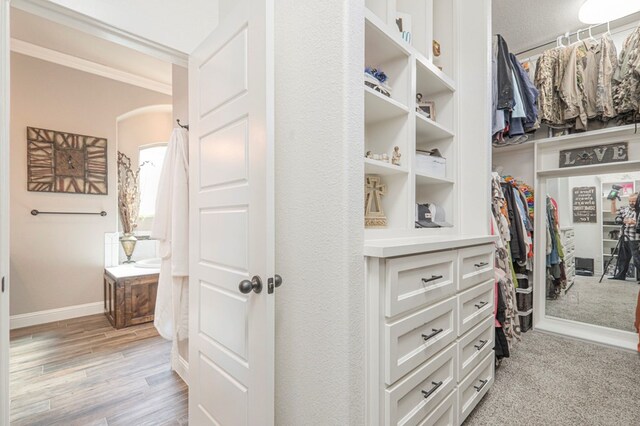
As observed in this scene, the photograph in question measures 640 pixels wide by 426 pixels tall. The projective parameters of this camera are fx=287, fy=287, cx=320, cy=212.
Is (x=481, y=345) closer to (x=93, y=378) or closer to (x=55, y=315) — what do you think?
(x=93, y=378)

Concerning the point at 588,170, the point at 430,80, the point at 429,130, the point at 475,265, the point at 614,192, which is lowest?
the point at 475,265

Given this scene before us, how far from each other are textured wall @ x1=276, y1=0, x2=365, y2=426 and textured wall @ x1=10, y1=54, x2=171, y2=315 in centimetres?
341

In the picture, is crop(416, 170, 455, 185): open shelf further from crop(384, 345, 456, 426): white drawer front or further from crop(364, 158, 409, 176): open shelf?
crop(384, 345, 456, 426): white drawer front

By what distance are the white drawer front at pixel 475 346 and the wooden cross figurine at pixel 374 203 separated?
0.71 meters

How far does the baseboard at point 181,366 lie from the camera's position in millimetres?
2090

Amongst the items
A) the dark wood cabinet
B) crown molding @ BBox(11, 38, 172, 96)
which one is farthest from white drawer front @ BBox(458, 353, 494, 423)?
crown molding @ BBox(11, 38, 172, 96)

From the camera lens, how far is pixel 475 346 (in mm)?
1591

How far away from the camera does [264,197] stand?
102 cm

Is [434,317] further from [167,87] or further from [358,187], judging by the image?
[167,87]

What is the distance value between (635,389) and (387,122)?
2388mm

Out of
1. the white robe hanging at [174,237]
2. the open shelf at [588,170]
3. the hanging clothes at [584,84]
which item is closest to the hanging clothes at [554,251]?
the open shelf at [588,170]

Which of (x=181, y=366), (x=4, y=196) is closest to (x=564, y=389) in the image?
(x=181, y=366)

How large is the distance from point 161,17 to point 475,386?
261 centimetres

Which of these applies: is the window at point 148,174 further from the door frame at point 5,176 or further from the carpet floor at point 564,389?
the carpet floor at point 564,389
